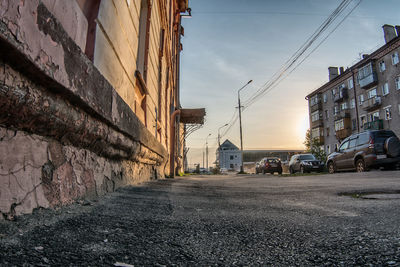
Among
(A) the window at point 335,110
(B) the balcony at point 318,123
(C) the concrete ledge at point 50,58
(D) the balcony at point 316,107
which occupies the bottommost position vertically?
(C) the concrete ledge at point 50,58

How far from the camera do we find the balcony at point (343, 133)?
31359mm

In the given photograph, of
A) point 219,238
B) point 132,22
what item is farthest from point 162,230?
point 132,22

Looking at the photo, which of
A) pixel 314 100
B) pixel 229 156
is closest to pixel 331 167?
pixel 314 100

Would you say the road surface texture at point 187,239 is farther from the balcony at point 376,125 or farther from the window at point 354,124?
the window at point 354,124

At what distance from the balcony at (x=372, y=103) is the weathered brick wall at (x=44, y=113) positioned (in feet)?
102

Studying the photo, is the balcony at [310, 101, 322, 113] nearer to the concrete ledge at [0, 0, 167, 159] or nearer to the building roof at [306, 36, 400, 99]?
the building roof at [306, 36, 400, 99]

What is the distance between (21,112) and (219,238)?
0.87m

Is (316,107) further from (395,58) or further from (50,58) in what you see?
(50,58)

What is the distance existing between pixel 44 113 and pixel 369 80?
3237cm

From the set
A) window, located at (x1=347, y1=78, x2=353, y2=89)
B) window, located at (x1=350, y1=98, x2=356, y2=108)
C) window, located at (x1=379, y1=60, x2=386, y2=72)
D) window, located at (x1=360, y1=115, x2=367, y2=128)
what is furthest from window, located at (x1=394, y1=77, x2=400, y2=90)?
window, located at (x1=347, y1=78, x2=353, y2=89)

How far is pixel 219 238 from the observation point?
0.99 metres

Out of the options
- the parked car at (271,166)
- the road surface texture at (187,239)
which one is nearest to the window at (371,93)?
the parked car at (271,166)

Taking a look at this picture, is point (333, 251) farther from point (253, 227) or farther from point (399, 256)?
point (253, 227)

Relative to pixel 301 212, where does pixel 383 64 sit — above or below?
above
